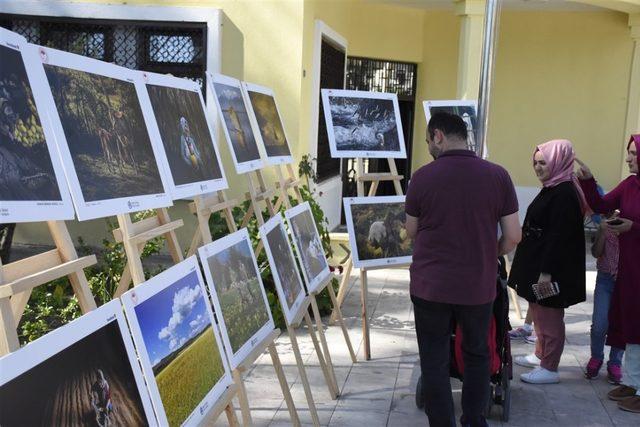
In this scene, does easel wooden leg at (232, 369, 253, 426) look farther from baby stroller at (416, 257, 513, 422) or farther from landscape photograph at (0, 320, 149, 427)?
baby stroller at (416, 257, 513, 422)

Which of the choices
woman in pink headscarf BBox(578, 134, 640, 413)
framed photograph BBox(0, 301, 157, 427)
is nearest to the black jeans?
woman in pink headscarf BBox(578, 134, 640, 413)

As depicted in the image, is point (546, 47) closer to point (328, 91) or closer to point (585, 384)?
point (328, 91)

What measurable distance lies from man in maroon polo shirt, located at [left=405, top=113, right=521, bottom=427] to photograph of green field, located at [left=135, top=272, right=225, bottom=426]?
1.10m

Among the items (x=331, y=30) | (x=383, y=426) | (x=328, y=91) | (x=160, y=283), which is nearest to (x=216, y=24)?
(x=331, y=30)

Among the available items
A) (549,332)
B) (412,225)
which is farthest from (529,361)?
(412,225)

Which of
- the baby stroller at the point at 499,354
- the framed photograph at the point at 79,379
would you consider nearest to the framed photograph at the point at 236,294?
the framed photograph at the point at 79,379

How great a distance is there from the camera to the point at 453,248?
10.8 ft

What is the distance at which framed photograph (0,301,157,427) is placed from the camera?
1.59 metres

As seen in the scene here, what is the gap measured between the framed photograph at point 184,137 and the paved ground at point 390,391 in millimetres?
1422

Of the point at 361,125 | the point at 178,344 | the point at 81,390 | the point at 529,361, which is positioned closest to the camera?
the point at 81,390

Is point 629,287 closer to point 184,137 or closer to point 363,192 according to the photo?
point 363,192

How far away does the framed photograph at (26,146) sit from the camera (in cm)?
193

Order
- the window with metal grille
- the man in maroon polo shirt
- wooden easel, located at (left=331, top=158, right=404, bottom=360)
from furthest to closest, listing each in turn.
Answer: the window with metal grille
wooden easel, located at (left=331, top=158, right=404, bottom=360)
the man in maroon polo shirt

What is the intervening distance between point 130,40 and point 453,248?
5314mm
